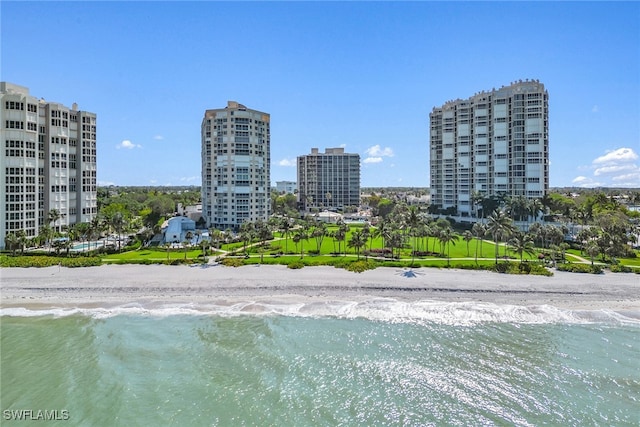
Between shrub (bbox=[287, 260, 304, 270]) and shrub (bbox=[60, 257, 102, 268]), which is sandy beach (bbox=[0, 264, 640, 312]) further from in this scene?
shrub (bbox=[60, 257, 102, 268])

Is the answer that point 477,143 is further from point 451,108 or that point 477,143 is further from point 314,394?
point 314,394

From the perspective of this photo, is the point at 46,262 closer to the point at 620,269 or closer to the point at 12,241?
the point at 12,241

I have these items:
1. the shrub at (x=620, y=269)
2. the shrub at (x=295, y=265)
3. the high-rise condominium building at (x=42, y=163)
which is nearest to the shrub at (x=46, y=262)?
the high-rise condominium building at (x=42, y=163)

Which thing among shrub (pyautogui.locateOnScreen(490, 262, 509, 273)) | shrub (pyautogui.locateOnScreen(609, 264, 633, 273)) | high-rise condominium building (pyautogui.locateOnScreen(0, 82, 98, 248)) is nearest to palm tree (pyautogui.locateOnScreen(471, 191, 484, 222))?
shrub (pyautogui.locateOnScreen(609, 264, 633, 273))

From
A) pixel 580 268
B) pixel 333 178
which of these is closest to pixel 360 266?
pixel 580 268

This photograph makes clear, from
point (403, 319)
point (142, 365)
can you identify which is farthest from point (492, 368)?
point (142, 365)

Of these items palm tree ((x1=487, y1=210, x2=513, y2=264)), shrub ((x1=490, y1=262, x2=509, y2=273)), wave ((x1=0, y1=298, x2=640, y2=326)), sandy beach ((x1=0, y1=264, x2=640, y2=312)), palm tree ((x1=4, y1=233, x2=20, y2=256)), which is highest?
palm tree ((x1=487, y1=210, x2=513, y2=264))
